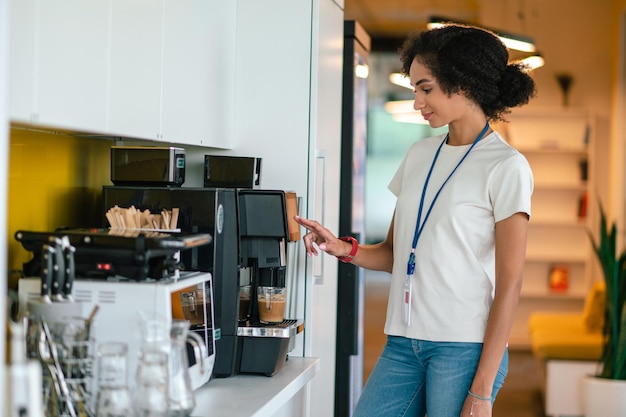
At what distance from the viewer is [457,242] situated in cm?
251

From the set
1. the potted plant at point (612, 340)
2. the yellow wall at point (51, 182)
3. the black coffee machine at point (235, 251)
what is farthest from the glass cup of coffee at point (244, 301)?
the potted plant at point (612, 340)

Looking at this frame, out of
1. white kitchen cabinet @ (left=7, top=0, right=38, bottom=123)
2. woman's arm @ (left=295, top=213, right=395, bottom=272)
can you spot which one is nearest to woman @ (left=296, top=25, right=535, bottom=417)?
woman's arm @ (left=295, top=213, right=395, bottom=272)

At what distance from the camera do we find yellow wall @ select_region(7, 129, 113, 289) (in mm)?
2506

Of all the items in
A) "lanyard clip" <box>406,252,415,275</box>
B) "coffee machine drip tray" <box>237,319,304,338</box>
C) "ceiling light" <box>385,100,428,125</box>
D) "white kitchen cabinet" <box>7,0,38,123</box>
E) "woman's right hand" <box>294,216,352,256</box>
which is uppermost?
"ceiling light" <box>385,100,428,125</box>

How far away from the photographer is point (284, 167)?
320cm

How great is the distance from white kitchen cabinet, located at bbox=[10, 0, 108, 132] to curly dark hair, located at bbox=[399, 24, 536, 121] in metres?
0.91

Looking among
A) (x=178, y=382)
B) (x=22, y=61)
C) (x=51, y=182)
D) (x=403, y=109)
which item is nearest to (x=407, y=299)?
(x=178, y=382)

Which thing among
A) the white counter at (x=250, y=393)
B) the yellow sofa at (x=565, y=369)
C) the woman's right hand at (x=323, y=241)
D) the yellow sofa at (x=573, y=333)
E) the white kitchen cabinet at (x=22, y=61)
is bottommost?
the yellow sofa at (x=565, y=369)

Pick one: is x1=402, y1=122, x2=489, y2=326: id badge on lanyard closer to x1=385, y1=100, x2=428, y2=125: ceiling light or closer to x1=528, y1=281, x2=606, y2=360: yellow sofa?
x1=528, y1=281, x2=606, y2=360: yellow sofa

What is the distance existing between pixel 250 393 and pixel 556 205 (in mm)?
7510

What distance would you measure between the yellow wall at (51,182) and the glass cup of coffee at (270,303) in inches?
22.0

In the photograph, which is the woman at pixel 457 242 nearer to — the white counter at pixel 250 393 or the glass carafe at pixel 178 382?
the white counter at pixel 250 393

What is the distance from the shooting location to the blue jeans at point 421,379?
97.5 inches

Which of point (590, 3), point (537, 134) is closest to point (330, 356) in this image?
point (537, 134)
